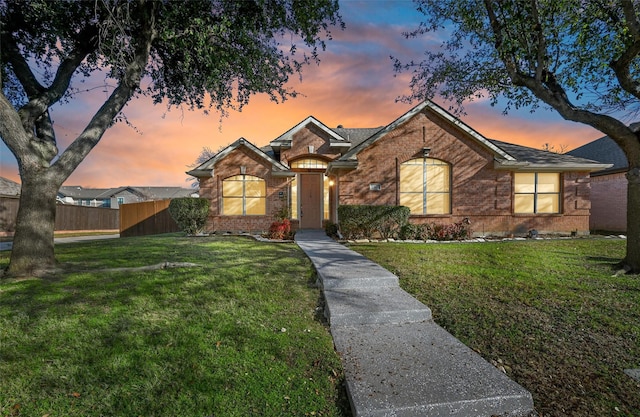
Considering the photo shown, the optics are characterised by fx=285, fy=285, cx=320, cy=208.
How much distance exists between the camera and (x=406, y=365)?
8.86 ft

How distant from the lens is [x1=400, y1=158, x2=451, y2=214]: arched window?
467 inches

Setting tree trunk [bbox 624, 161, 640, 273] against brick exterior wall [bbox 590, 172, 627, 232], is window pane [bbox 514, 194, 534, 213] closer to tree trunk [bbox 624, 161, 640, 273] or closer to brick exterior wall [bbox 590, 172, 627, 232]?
brick exterior wall [bbox 590, 172, 627, 232]

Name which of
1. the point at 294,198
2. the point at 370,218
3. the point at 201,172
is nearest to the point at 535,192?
the point at 370,218

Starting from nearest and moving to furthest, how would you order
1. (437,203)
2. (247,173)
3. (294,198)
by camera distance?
(437,203)
(247,173)
(294,198)

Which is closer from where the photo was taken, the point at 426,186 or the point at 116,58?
the point at 116,58

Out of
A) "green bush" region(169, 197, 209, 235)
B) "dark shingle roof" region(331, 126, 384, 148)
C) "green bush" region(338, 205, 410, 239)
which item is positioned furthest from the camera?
"dark shingle roof" region(331, 126, 384, 148)

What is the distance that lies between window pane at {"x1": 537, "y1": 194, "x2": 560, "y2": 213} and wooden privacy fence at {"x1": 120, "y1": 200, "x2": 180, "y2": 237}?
Answer: 2010 cm

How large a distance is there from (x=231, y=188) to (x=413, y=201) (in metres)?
8.22

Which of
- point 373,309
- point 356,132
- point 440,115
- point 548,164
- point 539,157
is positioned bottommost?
point 373,309

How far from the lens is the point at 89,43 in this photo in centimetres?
708

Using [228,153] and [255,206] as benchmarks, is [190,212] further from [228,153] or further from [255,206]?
[228,153]

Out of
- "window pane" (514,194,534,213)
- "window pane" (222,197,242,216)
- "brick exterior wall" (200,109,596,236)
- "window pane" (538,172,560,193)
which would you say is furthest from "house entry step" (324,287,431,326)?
"window pane" (538,172,560,193)

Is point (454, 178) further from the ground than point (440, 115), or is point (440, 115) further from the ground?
point (440, 115)

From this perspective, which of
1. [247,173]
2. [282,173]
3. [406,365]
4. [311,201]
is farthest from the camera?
[311,201]
